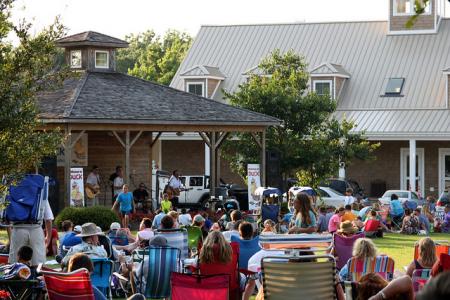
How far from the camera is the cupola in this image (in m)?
34.8

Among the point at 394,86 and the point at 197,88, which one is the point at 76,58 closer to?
the point at 197,88

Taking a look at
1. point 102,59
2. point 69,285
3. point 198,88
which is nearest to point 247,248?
point 69,285

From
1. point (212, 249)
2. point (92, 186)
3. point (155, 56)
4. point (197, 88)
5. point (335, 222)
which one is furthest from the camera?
point (155, 56)

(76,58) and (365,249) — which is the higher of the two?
(76,58)

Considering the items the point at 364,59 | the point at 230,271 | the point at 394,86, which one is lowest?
the point at 230,271

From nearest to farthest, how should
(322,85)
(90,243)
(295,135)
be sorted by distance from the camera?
(90,243), (295,135), (322,85)

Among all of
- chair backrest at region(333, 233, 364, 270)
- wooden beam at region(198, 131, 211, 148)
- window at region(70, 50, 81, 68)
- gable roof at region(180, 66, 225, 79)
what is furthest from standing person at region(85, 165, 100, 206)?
gable roof at region(180, 66, 225, 79)

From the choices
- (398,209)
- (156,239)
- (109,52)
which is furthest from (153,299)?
(109,52)

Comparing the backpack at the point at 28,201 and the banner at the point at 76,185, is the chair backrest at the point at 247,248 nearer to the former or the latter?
Result: the backpack at the point at 28,201

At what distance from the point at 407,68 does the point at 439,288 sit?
43.6 metres

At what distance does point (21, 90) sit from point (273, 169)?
72.3ft

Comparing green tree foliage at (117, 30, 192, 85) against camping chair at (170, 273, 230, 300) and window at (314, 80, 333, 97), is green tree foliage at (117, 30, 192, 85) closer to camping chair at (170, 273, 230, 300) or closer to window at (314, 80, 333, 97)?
window at (314, 80, 333, 97)

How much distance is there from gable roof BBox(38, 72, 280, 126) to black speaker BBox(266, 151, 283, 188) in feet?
4.15

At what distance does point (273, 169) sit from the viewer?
33.9 m
